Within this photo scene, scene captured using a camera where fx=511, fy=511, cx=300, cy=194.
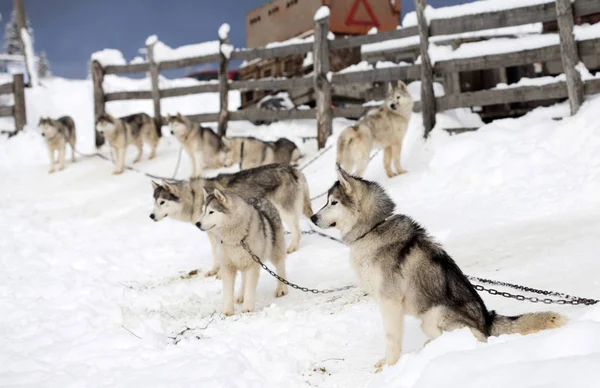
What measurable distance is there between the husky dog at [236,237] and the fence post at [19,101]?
1491cm

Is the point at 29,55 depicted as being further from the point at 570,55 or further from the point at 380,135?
the point at 570,55

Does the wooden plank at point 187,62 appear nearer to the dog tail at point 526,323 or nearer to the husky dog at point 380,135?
the husky dog at point 380,135

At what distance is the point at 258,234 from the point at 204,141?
26.0ft

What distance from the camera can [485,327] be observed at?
133 inches

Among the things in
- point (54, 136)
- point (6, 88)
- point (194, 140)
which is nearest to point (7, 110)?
point (6, 88)

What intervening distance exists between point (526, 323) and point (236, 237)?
3.09 meters

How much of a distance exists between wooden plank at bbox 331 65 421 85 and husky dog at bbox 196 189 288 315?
254 inches

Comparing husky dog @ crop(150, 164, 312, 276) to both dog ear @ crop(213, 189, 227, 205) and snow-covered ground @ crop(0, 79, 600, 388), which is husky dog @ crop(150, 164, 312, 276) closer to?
snow-covered ground @ crop(0, 79, 600, 388)

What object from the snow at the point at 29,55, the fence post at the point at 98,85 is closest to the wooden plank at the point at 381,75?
the fence post at the point at 98,85

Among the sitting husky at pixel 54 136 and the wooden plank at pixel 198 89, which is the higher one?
the wooden plank at pixel 198 89

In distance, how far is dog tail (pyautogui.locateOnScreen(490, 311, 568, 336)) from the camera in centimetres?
313

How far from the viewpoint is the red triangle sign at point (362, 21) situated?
720 inches

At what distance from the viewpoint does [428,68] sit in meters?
10.4


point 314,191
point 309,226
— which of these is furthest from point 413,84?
point 309,226
